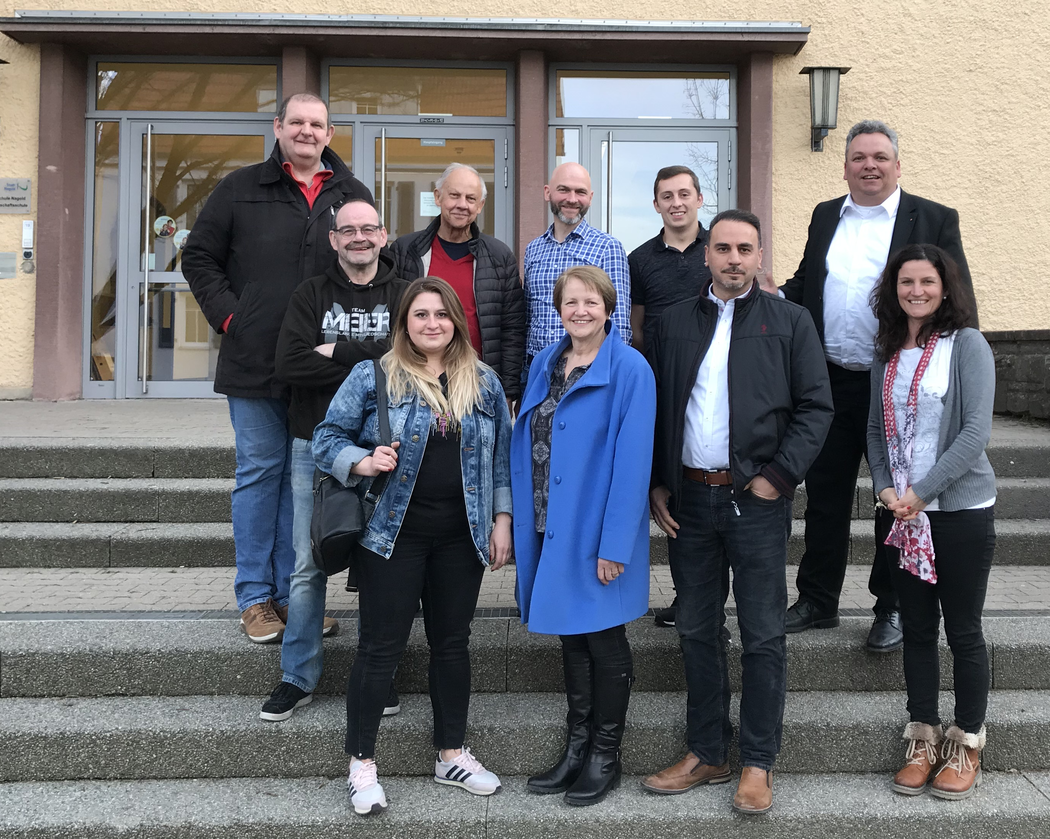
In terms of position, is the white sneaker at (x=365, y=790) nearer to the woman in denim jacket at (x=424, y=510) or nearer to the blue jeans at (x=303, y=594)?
the woman in denim jacket at (x=424, y=510)

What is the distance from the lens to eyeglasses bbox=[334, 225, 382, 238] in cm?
321

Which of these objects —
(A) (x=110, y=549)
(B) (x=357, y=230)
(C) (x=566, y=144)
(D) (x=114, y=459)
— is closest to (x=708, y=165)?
(C) (x=566, y=144)

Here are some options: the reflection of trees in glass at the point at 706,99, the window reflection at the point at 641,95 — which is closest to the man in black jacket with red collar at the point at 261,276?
the window reflection at the point at 641,95

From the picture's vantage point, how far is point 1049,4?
8023 mm

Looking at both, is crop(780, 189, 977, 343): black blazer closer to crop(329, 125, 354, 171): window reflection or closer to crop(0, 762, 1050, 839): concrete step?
crop(0, 762, 1050, 839): concrete step

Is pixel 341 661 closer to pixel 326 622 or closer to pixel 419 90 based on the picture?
pixel 326 622

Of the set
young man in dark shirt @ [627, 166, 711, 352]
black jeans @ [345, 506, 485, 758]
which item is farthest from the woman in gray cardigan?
black jeans @ [345, 506, 485, 758]

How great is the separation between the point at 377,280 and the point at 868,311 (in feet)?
6.21

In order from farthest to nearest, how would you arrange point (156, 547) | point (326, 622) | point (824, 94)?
1. point (824, 94)
2. point (156, 547)
3. point (326, 622)

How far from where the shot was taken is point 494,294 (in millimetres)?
3736

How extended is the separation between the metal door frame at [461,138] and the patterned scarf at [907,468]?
225 inches

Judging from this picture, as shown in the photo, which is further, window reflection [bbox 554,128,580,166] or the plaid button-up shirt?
window reflection [bbox 554,128,580,166]

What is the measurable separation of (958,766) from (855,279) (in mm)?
1804

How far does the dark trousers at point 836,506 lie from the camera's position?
11.6 feet
